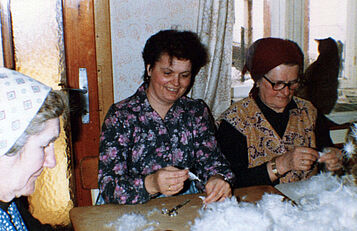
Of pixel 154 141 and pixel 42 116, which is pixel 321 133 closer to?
pixel 154 141

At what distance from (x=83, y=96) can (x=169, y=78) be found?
0.87 m

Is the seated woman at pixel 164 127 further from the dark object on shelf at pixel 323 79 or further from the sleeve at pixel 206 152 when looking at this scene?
the dark object on shelf at pixel 323 79

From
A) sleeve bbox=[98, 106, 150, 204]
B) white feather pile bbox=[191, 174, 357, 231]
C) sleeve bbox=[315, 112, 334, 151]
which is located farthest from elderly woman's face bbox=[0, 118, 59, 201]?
sleeve bbox=[315, 112, 334, 151]

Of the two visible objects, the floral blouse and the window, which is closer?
the floral blouse

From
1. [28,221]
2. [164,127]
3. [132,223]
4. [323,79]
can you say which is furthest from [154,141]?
[323,79]

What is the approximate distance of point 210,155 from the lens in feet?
6.99

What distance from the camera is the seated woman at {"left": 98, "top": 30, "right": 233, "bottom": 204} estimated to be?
6.46 feet

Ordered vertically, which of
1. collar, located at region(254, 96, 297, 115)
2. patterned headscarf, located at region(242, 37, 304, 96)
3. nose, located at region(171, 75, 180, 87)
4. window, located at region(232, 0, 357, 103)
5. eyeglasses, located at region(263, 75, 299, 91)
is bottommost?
collar, located at region(254, 96, 297, 115)

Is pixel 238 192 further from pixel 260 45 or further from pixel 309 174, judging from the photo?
pixel 260 45

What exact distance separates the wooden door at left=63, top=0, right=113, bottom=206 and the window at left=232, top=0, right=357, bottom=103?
1.33m

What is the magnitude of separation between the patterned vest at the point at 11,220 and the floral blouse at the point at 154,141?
522 millimetres

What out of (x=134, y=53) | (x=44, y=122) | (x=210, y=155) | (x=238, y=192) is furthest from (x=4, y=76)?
(x=134, y=53)

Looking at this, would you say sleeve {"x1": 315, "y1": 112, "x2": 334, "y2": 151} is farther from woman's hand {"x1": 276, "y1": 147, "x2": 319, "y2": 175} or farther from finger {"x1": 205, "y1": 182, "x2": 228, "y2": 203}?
finger {"x1": 205, "y1": 182, "x2": 228, "y2": 203}

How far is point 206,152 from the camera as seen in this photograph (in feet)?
7.03
